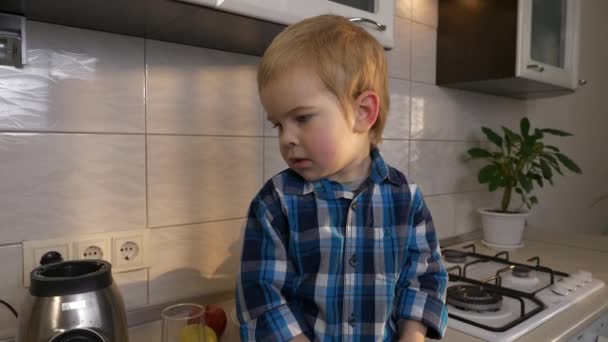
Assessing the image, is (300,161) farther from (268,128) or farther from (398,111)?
(398,111)

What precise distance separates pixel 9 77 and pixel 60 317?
46 centimetres

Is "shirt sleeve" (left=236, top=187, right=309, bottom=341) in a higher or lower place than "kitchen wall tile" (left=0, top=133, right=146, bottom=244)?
lower

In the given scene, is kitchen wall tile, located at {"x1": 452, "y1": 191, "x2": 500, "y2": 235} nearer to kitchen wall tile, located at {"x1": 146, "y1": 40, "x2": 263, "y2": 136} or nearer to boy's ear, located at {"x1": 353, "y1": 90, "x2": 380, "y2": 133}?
kitchen wall tile, located at {"x1": 146, "y1": 40, "x2": 263, "y2": 136}

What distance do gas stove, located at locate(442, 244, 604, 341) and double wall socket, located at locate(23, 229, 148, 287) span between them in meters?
0.70

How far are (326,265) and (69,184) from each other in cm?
54

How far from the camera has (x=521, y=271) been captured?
1.23 meters

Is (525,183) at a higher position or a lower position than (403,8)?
lower

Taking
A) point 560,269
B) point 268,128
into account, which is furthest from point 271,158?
point 560,269

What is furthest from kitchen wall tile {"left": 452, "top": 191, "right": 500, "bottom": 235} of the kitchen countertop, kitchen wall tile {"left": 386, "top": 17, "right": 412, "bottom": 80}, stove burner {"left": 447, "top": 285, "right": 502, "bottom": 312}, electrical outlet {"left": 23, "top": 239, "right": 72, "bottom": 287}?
electrical outlet {"left": 23, "top": 239, "right": 72, "bottom": 287}

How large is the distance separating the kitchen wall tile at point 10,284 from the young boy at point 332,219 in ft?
1.44

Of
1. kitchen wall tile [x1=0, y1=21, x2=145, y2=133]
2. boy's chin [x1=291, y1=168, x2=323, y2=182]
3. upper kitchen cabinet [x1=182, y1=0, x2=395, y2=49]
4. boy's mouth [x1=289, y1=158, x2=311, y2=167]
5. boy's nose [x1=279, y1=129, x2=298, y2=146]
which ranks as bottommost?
boy's chin [x1=291, y1=168, x2=323, y2=182]

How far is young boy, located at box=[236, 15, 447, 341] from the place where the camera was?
646mm

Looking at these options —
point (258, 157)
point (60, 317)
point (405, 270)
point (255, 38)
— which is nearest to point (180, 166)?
point (258, 157)

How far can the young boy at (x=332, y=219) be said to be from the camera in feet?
2.12
